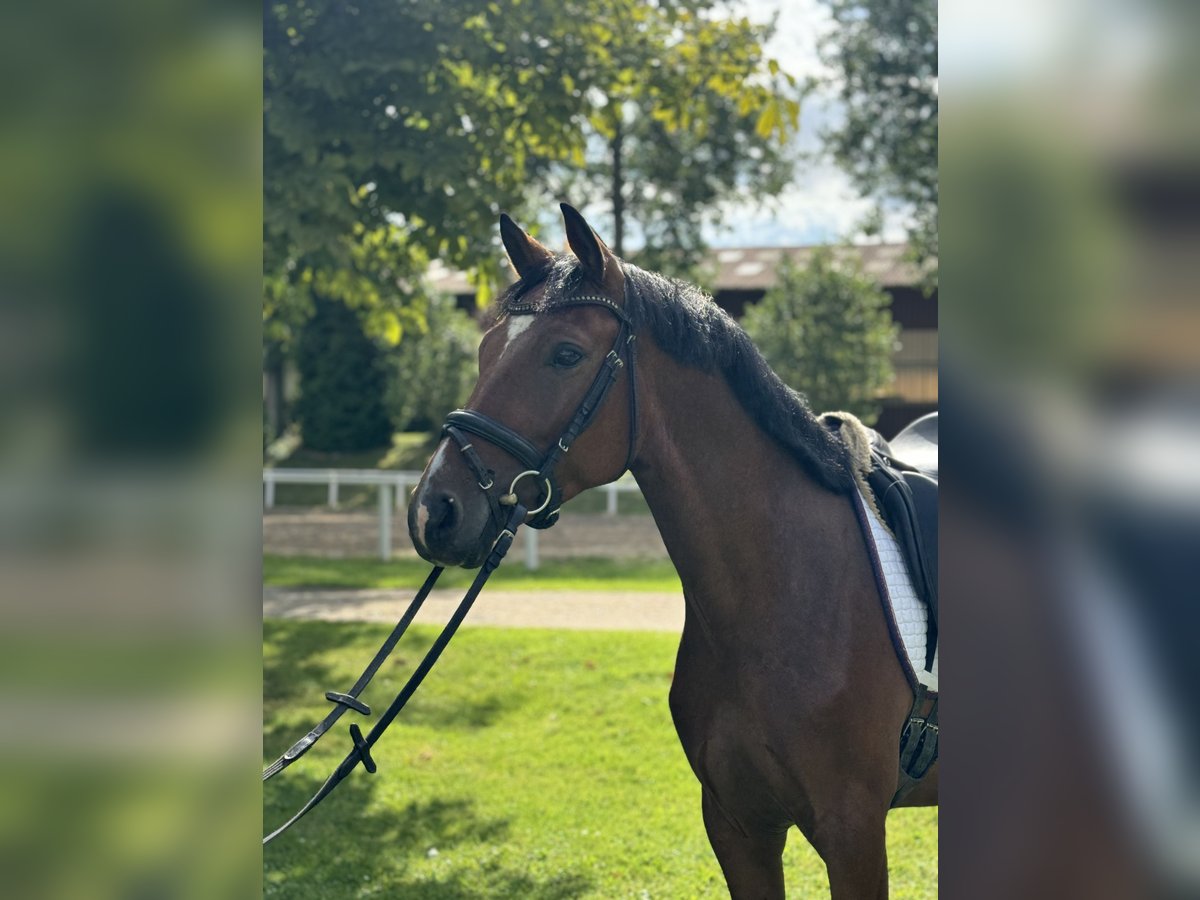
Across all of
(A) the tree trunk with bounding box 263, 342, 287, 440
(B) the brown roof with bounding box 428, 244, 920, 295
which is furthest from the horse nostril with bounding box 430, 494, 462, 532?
(B) the brown roof with bounding box 428, 244, 920, 295

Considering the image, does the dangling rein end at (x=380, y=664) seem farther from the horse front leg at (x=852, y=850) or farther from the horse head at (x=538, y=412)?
the horse front leg at (x=852, y=850)

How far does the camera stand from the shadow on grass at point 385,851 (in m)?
4.50

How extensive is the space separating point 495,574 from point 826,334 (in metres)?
10.3

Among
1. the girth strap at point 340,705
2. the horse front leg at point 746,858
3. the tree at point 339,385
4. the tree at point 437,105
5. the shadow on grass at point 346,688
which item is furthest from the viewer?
the tree at point 339,385

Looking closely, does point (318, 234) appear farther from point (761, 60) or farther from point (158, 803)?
point (158, 803)

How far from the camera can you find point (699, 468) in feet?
8.34

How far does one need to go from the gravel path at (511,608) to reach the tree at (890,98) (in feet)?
34.8

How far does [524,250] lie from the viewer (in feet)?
8.22

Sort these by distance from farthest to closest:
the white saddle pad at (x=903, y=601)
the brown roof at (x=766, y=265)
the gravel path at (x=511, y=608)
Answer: the brown roof at (x=766, y=265) → the gravel path at (x=511, y=608) → the white saddle pad at (x=903, y=601)

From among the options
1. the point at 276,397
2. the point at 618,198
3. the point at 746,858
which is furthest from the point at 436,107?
the point at 276,397

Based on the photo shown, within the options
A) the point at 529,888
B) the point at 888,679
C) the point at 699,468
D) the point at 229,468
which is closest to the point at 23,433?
the point at 229,468

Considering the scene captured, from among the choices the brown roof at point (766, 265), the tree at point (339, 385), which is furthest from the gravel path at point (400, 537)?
the brown roof at point (766, 265)

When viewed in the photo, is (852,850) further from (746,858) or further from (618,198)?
(618,198)

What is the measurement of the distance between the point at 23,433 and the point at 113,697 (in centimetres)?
17
